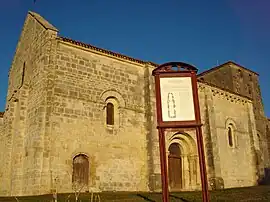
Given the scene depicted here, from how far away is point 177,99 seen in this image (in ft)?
23.4

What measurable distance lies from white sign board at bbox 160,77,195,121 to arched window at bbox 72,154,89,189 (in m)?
8.15

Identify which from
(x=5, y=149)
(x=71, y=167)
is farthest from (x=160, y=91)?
(x=5, y=149)

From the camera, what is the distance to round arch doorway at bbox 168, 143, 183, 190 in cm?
1744

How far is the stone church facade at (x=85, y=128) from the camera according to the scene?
13586mm

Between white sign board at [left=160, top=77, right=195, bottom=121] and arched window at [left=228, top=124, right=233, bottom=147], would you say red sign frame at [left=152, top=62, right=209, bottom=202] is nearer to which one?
white sign board at [left=160, top=77, right=195, bottom=121]

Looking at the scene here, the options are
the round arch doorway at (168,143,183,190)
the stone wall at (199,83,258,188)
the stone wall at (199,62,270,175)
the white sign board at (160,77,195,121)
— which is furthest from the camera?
the stone wall at (199,62,270,175)

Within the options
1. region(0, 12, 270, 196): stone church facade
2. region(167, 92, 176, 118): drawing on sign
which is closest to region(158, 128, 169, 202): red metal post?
region(167, 92, 176, 118): drawing on sign

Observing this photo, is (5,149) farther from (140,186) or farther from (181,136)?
(181,136)

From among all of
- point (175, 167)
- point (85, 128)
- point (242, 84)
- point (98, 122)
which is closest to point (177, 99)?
point (85, 128)

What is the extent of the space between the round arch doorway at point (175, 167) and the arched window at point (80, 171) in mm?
5528

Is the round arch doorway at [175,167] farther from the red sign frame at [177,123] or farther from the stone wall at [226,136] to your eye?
the red sign frame at [177,123]

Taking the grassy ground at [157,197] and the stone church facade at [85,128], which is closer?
the grassy ground at [157,197]

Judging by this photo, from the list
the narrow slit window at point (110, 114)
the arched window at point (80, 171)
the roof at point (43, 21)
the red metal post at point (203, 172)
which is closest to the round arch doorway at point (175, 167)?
the narrow slit window at point (110, 114)

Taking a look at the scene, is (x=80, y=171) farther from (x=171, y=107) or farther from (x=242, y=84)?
(x=242, y=84)
